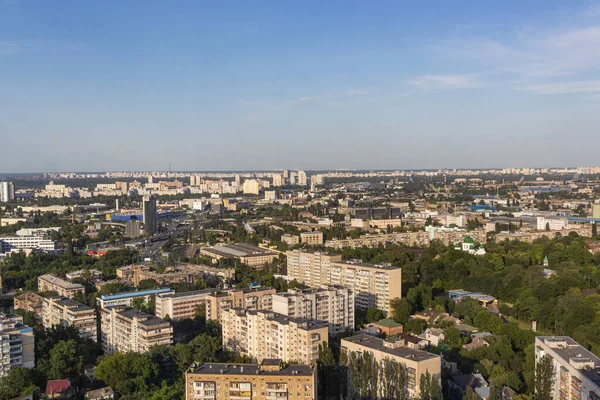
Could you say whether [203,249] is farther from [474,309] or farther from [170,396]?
[170,396]

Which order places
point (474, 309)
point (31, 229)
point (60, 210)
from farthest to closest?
1. point (60, 210)
2. point (31, 229)
3. point (474, 309)

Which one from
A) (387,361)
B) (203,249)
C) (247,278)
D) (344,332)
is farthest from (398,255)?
(387,361)

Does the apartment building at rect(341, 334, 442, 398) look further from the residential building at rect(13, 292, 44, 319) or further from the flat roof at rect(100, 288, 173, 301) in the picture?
the residential building at rect(13, 292, 44, 319)

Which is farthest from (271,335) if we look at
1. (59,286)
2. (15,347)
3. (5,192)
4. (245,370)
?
(5,192)

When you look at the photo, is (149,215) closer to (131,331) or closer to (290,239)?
(290,239)

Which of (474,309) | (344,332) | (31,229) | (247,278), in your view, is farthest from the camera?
(31,229)

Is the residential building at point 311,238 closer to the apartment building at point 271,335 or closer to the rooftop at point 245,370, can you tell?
the apartment building at point 271,335
